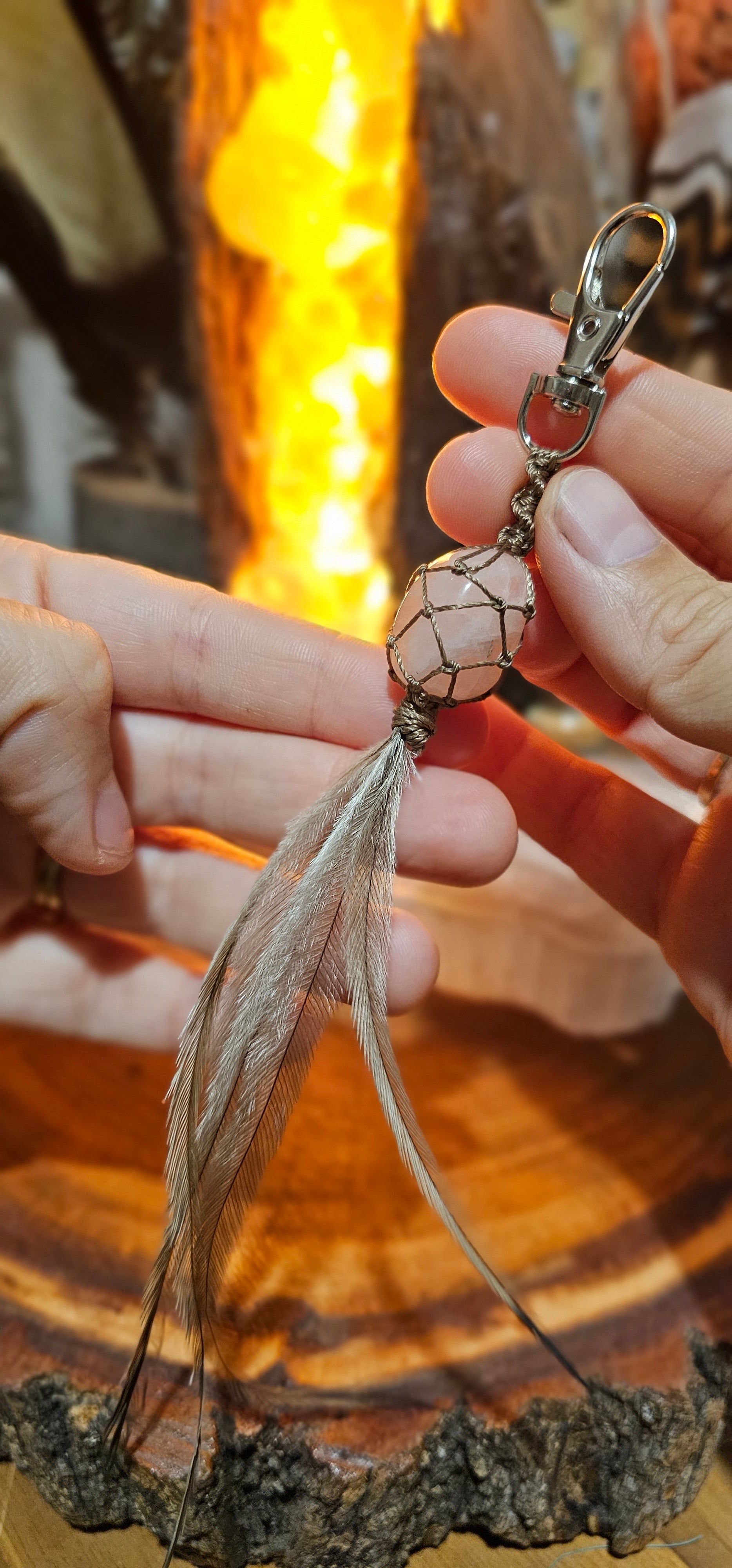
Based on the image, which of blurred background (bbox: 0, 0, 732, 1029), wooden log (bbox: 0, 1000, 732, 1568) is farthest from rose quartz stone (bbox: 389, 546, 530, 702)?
blurred background (bbox: 0, 0, 732, 1029)

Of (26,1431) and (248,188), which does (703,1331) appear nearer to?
(26,1431)

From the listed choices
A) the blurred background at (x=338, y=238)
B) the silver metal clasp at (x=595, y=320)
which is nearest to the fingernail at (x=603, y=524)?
the silver metal clasp at (x=595, y=320)

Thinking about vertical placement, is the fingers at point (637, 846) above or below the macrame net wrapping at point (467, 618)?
below

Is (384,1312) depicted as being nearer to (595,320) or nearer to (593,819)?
(593,819)

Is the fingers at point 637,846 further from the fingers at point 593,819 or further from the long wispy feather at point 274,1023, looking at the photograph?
the long wispy feather at point 274,1023

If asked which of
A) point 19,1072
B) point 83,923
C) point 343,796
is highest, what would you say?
point 343,796

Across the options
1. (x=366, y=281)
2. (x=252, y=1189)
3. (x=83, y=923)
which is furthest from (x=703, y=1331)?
(x=366, y=281)

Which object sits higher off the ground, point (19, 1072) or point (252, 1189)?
point (252, 1189)
